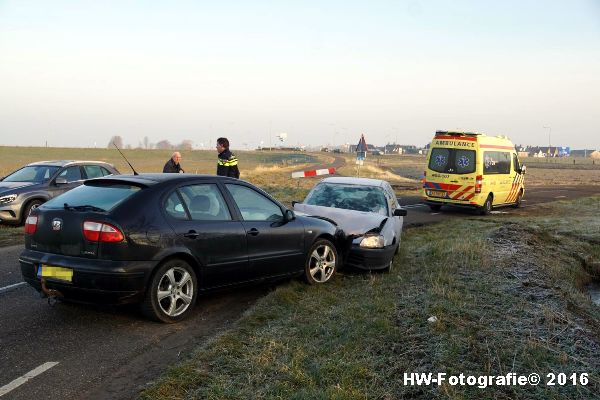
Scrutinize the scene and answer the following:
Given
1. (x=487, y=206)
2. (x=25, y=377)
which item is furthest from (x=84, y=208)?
(x=487, y=206)

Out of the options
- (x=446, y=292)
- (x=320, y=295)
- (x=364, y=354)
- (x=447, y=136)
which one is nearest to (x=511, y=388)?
(x=364, y=354)

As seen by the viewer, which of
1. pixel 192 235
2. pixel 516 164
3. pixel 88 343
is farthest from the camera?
pixel 516 164

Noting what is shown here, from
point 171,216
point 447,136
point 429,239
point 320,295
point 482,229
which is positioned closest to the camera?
point 171,216

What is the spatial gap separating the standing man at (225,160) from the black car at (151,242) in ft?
14.8

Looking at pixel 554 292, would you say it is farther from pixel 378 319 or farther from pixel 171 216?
pixel 171 216

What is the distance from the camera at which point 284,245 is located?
6.80 meters

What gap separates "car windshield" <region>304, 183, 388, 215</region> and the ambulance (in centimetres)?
884

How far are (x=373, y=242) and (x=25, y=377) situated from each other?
498 cm

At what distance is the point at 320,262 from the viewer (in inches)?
290

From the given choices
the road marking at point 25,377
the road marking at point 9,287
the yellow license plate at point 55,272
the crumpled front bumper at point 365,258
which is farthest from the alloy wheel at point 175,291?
the crumpled front bumper at point 365,258

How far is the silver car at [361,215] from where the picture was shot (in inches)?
311

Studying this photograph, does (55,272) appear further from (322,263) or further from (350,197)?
(350,197)

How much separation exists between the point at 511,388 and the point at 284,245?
349cm

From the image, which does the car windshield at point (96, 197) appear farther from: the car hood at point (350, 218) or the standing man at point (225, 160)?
the standing man at point (225, 160)
